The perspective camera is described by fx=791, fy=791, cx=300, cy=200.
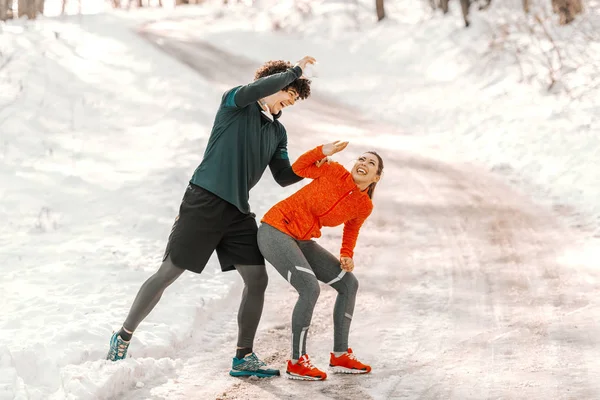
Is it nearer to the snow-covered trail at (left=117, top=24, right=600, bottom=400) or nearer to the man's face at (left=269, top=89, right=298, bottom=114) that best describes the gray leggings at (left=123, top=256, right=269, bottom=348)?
the snow-covered trail at (left=117, top=24, right=600, bottom=400)

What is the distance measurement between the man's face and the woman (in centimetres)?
35

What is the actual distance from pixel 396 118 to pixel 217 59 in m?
8.31

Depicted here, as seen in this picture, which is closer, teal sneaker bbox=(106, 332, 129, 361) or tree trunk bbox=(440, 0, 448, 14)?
teal sneaker bbox=(106, 332, 129, 361)

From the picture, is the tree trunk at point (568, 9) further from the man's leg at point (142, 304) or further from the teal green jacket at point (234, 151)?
the man's leg at point (142, 304)

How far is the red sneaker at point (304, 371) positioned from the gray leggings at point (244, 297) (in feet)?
1.11

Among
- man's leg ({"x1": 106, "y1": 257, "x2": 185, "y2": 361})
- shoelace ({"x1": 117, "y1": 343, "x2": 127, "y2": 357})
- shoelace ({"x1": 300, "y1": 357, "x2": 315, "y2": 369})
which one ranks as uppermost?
man's leg ({"x1": 106, "y1": 257, "x2": 185, "y2": 361})

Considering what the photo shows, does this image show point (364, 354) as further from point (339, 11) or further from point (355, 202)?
point (339, 11)

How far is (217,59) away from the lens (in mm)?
23297

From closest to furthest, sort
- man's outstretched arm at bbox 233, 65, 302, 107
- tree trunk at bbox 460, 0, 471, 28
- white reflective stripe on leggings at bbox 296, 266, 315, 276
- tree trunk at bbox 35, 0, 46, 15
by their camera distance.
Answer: man's outstretched arm at bbox 233, 65, 302, 107 → white reflective stripe on leggings at bbox 296, 266, 315, 276 → tree trunk at bbox 35, 0, 46, 15 → tree trunk at bbox 460, 0, 471, 28

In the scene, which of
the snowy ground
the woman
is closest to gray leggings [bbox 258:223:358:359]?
the woman

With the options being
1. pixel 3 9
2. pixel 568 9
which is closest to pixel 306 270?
pixel 568 9

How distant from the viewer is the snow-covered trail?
187 inches

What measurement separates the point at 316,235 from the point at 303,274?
1.14 feet

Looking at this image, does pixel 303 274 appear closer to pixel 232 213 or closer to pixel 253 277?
pixel 253 277
